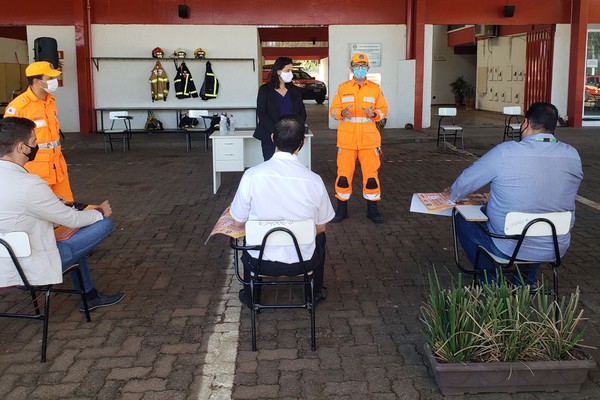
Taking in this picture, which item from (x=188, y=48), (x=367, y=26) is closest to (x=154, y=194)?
(x=188, y=48)

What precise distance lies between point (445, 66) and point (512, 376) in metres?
27.5

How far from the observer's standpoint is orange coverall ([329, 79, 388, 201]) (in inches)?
271

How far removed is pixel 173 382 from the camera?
137 inches

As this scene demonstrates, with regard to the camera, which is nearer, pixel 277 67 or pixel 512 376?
pixel 512 376

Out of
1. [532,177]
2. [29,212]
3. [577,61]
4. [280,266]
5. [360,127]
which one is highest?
[577,61]

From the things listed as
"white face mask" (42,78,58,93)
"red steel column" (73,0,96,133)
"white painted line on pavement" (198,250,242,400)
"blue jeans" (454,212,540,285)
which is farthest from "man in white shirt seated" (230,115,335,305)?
"red steel column" (73,0,96,133)

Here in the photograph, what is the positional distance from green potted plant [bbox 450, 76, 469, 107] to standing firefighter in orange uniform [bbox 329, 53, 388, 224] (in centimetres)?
2207

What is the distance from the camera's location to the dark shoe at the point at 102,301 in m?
4.55

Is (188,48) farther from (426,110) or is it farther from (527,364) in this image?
(527,364)

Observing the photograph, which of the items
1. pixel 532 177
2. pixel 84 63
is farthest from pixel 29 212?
pixel 84 63

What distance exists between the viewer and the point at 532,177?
4.00 meters

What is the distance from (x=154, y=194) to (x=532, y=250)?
19.9ft

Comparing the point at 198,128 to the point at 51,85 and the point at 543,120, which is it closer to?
the point at 51,85

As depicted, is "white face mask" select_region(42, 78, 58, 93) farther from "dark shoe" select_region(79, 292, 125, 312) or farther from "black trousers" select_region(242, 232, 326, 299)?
"black trousers" select_region(242, 232, 326, 299)
